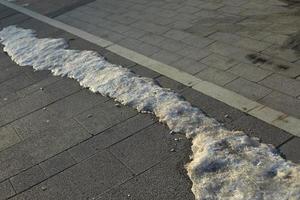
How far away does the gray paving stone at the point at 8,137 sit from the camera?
241 inches

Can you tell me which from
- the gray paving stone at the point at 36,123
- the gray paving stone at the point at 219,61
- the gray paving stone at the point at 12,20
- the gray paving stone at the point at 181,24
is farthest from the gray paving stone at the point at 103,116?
the gray paving stone at the point at 12,20

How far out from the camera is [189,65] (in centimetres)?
722

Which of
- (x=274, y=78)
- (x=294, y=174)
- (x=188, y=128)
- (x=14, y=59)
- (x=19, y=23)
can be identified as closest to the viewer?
(x=294, y=174)

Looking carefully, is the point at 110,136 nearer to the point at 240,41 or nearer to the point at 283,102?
the point at 283,102

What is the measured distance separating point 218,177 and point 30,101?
3.67 meters

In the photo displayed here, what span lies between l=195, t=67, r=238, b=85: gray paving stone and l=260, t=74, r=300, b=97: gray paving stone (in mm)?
487

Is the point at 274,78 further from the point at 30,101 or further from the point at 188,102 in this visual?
the point at 30,101

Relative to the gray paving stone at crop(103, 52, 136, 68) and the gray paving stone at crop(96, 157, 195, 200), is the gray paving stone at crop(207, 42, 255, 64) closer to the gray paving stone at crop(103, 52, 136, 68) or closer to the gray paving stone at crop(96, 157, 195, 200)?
the gray paving stone at crop(103, 52, 136, 68)

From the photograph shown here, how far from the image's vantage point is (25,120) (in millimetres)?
6617

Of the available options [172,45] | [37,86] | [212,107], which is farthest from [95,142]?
[172,45]

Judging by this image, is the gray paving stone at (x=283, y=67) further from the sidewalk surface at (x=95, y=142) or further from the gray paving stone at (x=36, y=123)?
the gray paving stone at (x=36, y=123)

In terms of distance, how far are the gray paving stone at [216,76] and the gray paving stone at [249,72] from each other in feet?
0.40

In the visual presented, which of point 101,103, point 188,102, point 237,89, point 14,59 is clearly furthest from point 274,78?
point 14,59

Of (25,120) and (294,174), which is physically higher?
(294,174)
